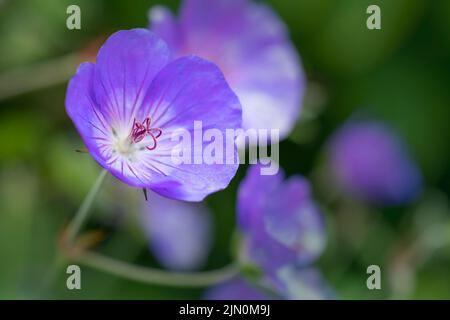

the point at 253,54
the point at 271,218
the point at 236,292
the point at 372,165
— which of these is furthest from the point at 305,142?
the point at 271,218

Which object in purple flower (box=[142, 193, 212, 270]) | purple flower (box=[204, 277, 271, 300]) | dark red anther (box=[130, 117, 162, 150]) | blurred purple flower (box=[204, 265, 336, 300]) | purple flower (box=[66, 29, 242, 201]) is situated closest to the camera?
purple flower (box=[66, 29, 242, 201])

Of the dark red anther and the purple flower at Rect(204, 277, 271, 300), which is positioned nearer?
the dark red anther

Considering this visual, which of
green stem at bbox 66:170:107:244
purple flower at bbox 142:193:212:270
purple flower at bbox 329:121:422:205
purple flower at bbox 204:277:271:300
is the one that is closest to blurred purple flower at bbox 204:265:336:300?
purple flower at bbox 204:277:271:300

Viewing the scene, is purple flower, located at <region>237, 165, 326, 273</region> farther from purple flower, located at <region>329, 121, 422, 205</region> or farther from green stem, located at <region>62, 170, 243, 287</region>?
purple flower, located at <region>329, 121, 422, 205</region>

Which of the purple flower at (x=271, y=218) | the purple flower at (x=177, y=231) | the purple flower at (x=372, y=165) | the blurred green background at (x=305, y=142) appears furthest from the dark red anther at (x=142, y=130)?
the purple flower at (x=372, y=165)

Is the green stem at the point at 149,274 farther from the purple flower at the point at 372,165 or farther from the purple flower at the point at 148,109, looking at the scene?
the purple flower at the point at 372,165

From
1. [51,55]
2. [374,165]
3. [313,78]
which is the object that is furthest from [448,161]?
[51,55]
